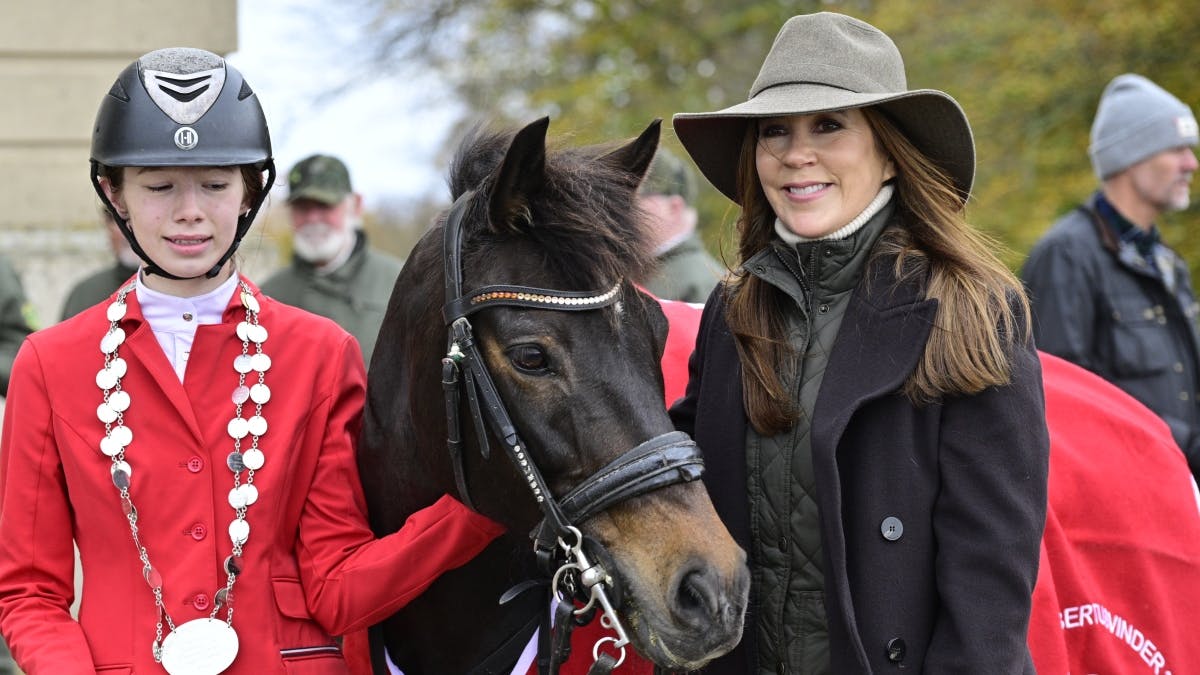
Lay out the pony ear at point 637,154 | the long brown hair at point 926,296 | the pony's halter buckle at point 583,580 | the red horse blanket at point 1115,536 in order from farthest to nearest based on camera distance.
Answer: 1. the red horse blanket at point 1115,536
2. the pony ear at point 637,154
3. the long brown hair at point 926,296
4. the pony's halter buckle at point 583,580

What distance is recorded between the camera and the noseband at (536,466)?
237 centimetres

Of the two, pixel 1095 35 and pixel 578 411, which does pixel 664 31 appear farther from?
A: pixel 578 411

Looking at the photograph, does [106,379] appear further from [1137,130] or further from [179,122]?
[1137,130]

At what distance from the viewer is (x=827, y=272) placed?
2697 mm

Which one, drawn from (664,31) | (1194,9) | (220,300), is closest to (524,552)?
(220,300)

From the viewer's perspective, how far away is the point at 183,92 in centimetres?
270

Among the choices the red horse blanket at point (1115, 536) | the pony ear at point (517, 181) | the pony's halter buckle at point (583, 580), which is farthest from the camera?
the red horse blanket at point (1115, 536)

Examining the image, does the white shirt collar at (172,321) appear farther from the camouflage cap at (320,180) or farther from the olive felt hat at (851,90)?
the camouflage cap at (320,180)

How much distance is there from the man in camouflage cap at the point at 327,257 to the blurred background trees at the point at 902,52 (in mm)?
1726

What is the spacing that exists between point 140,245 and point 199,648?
828mm

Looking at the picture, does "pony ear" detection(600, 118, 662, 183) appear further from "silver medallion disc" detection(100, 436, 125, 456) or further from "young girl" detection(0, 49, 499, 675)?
"silver medallion disc" detection(100, 436, 125, 456)

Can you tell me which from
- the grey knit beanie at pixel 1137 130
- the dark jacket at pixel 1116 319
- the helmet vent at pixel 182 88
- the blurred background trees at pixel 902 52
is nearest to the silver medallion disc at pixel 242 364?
the helmet vent at pixel 182 88

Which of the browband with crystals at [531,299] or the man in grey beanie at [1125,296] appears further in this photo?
the man in grey beanie at [1125,296]

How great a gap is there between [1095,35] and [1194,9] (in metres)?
0.89
